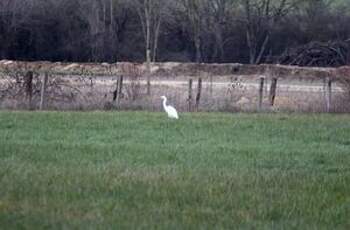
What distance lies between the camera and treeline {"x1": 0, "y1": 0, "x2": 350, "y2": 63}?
5691cm

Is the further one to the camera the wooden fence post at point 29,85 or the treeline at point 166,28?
the treeline at point 166,28

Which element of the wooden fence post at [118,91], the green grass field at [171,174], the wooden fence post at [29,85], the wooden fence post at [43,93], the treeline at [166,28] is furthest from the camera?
the treeline at [166,28]

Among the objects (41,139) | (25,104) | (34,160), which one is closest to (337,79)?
(25,104)

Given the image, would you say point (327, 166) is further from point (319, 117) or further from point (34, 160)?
point (319, 117)

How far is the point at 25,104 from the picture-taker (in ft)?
87.8

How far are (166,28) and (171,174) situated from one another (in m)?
51.2

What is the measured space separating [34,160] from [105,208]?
15.2 ft

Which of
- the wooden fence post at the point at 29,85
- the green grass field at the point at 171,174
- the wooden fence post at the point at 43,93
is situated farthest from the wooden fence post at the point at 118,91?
the green grass field at the point at 171,174

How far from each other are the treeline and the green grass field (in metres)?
34.3

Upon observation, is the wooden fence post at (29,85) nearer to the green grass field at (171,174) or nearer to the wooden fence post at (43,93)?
the wooden fence post at (43,93)

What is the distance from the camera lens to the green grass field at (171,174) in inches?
352

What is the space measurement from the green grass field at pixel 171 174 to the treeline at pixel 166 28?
34.3 metres

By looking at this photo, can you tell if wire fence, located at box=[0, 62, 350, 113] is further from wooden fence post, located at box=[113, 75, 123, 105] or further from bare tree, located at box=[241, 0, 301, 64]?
bare tree, located at box=[241, 0, 301, 64]

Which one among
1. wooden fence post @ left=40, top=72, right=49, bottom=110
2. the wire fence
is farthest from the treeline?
wooden fence post @ left=40, top=72, right=49, bottom=110
